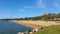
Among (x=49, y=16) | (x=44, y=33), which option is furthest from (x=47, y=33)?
(x=49, y=16)

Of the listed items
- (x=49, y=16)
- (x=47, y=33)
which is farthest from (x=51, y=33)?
(x=49, y=16)

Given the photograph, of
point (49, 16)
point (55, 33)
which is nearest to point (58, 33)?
point (55, 33)

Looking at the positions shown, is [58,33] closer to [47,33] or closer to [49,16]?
[47,33]

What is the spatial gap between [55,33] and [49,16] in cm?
7876

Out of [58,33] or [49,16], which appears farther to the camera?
[49,16]

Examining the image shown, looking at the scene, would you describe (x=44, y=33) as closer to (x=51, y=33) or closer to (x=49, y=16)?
(x=51, y=33)

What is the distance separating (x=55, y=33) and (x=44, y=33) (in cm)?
102

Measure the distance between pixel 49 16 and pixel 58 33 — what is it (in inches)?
3100

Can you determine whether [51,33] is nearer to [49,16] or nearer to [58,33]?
[58,33]

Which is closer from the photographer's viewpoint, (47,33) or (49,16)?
(47,33)

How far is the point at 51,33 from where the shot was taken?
13.3 m

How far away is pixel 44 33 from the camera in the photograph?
1345 cm

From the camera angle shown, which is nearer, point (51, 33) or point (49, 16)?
point (51, 33)

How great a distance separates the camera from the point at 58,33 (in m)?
13.4
